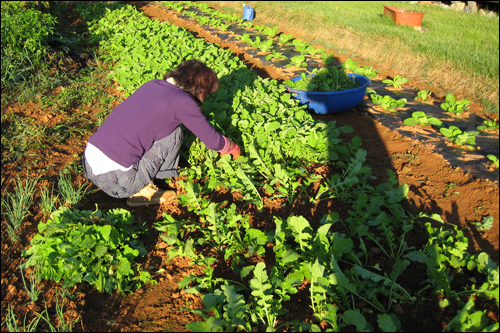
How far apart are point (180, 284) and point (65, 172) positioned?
193cm

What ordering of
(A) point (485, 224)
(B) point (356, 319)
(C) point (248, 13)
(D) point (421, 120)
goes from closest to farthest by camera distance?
(B) point (356, 319)
(A) point (485, 224)
(D) point (421, 120)
(C) point (248, 13)

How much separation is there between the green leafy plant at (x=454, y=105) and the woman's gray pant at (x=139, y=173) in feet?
11.0

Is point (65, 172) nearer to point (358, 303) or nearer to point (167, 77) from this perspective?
point (167, 77)

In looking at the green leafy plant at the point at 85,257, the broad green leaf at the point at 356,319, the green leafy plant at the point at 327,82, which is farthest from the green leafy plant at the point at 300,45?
the broad green leaf at the point at 356,319

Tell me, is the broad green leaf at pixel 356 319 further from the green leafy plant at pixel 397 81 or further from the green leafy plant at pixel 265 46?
the green leafy plant at pixel 265 46

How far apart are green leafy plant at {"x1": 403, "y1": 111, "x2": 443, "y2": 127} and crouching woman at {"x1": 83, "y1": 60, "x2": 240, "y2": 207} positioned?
2.35 m

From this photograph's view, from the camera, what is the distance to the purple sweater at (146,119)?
2.65 m

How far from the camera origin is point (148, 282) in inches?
89.8

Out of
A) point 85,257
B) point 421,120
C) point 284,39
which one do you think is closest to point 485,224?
point 421,120

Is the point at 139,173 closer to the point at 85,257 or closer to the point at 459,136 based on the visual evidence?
the point at 85,257

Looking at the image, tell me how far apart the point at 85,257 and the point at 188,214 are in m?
0.95

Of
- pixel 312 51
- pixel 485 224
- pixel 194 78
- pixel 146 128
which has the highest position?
A: pixel 194 78

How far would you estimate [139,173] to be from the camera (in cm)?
292

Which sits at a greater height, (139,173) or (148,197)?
(139,173)
